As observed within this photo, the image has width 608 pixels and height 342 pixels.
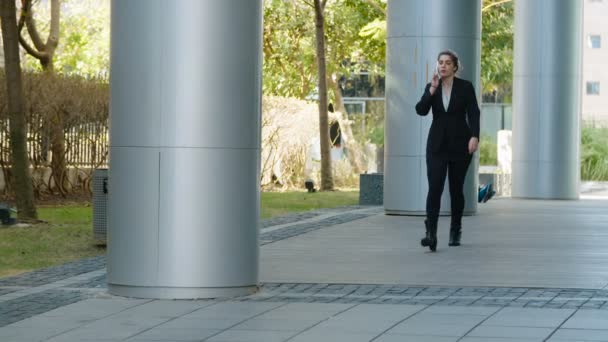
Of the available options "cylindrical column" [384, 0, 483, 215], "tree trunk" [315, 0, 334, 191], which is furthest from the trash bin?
"tree trunk" [315, 0, 334, 191]

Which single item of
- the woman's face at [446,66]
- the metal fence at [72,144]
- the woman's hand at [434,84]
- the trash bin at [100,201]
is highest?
the woman's face at [446,66]

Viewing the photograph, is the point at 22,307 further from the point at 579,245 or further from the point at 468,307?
the point at 579,245

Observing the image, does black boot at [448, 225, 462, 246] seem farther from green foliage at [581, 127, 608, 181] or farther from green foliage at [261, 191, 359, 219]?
green foliage at [581, 127, 608, 181]

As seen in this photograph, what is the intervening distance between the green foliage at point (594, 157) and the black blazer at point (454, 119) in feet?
82.7

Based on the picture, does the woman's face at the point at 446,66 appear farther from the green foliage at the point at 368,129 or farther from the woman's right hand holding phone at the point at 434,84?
the green foliage at the point at 368,129

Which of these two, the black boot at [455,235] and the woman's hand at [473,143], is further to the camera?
the black boot at [455,235]

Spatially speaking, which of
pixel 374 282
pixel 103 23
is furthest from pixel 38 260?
pixel 103 23

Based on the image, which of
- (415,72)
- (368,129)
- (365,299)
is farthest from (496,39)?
(365,299)

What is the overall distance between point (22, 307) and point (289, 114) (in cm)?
2094

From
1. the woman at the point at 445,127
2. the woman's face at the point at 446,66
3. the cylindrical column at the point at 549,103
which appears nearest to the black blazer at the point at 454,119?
the woman at the point at 445,127

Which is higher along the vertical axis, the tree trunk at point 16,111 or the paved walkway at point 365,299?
the tree trunk at point 16,111

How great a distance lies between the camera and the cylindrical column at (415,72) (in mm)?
17891

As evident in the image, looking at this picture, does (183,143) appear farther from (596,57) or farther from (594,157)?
(596,57)

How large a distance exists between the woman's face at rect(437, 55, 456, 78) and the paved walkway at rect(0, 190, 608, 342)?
5.33ft
